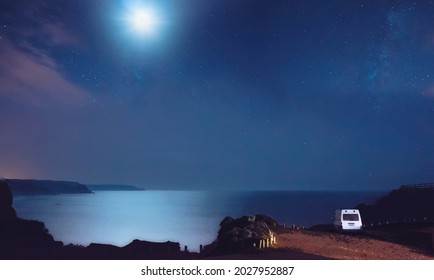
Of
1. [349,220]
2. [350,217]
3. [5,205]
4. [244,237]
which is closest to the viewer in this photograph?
[244,237]

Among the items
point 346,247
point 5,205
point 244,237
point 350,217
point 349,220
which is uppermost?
point 5,205

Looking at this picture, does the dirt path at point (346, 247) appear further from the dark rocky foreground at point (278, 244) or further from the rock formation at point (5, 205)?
the rock formation at point (5, 205)

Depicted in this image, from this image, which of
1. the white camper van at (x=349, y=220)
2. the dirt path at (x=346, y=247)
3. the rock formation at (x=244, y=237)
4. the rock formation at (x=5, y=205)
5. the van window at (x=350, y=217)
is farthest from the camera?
the rock formation at (x=5, y=205)

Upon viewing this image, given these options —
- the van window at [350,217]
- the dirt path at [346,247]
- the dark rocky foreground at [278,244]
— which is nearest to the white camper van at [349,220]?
→ the van window at [350,217]

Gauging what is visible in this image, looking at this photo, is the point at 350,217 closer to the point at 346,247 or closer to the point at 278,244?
the point at 346,247

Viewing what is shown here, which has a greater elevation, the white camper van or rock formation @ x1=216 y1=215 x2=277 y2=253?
the white camper van

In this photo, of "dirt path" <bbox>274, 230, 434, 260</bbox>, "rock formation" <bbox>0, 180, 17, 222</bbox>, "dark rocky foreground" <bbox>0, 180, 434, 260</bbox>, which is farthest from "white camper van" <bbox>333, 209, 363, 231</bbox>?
"rock formation" <bbox>0, 180, 17, 222</bbox>

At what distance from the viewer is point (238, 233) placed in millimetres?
21359

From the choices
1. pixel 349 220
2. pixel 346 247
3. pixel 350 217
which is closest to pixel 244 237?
pixel 346 247

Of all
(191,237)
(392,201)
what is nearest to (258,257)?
(392,201)

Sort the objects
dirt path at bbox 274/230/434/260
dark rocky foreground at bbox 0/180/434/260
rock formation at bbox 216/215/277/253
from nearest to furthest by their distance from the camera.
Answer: dirt path at bbox 274/230/434/260 → dark rocky foreground at bbox 0/180/434/260 → rock formation at bbox 216/215/277/253

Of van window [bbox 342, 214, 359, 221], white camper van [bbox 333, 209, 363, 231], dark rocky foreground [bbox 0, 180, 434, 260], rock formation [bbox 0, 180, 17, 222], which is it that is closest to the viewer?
dark rocky foreground [bbox 0, 180, 434, 260]

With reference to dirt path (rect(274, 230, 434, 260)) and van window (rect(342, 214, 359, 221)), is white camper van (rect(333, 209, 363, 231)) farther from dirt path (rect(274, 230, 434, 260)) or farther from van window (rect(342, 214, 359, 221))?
dirt path (rect(274, 230, 434, 260))

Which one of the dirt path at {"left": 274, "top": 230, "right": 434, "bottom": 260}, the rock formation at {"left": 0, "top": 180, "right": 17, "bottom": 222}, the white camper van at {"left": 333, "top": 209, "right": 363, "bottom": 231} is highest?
the rock formation at {"left": 0, "top": 180, "right": 17, "bottom": 222}
